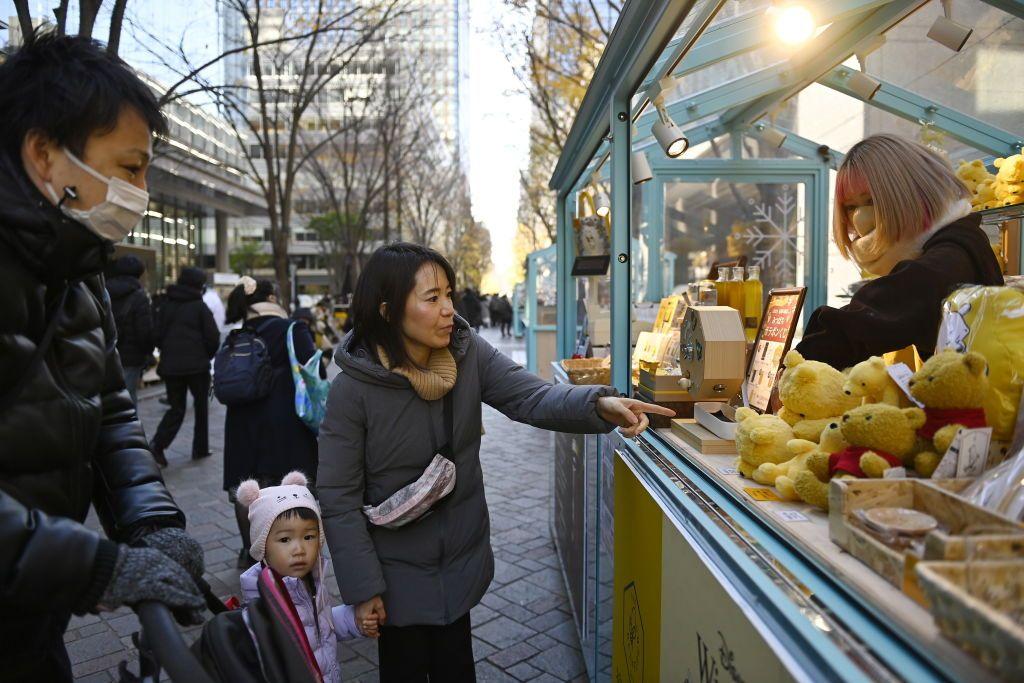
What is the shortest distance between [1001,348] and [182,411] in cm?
763

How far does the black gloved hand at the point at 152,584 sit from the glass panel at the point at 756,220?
486 cm

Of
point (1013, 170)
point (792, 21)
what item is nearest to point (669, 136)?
point (792, 21)

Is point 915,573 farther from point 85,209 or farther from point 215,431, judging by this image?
point 215,431

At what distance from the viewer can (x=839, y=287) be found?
8.34 metres

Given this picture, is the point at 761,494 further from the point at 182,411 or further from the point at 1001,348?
the point at 182,411

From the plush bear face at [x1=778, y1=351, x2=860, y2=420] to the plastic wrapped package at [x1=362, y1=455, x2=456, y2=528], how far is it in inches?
43.1

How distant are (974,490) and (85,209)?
1.93 m

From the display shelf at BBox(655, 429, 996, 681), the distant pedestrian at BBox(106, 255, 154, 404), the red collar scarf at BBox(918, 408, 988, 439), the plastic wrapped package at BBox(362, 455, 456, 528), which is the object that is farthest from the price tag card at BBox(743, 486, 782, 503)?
the distant pedestrian at BBox(106, 255, 154, 404)

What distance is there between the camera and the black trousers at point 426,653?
2338 mm

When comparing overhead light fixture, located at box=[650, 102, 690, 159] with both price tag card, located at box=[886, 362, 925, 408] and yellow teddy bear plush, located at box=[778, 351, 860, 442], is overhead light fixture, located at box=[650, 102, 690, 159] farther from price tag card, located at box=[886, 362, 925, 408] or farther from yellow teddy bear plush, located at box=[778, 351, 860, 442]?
price tag card, located at box=[886, 362, 925, 408]

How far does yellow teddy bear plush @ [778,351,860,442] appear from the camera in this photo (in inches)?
68.7

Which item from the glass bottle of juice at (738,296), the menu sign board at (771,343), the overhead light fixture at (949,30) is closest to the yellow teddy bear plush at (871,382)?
the menu sign board at (771,343)

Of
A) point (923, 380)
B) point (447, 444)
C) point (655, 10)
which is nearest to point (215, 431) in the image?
point (447, 444)

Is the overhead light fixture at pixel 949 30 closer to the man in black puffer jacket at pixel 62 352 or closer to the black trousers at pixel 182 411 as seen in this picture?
the man in black puffer jacket at pixel 62 352
